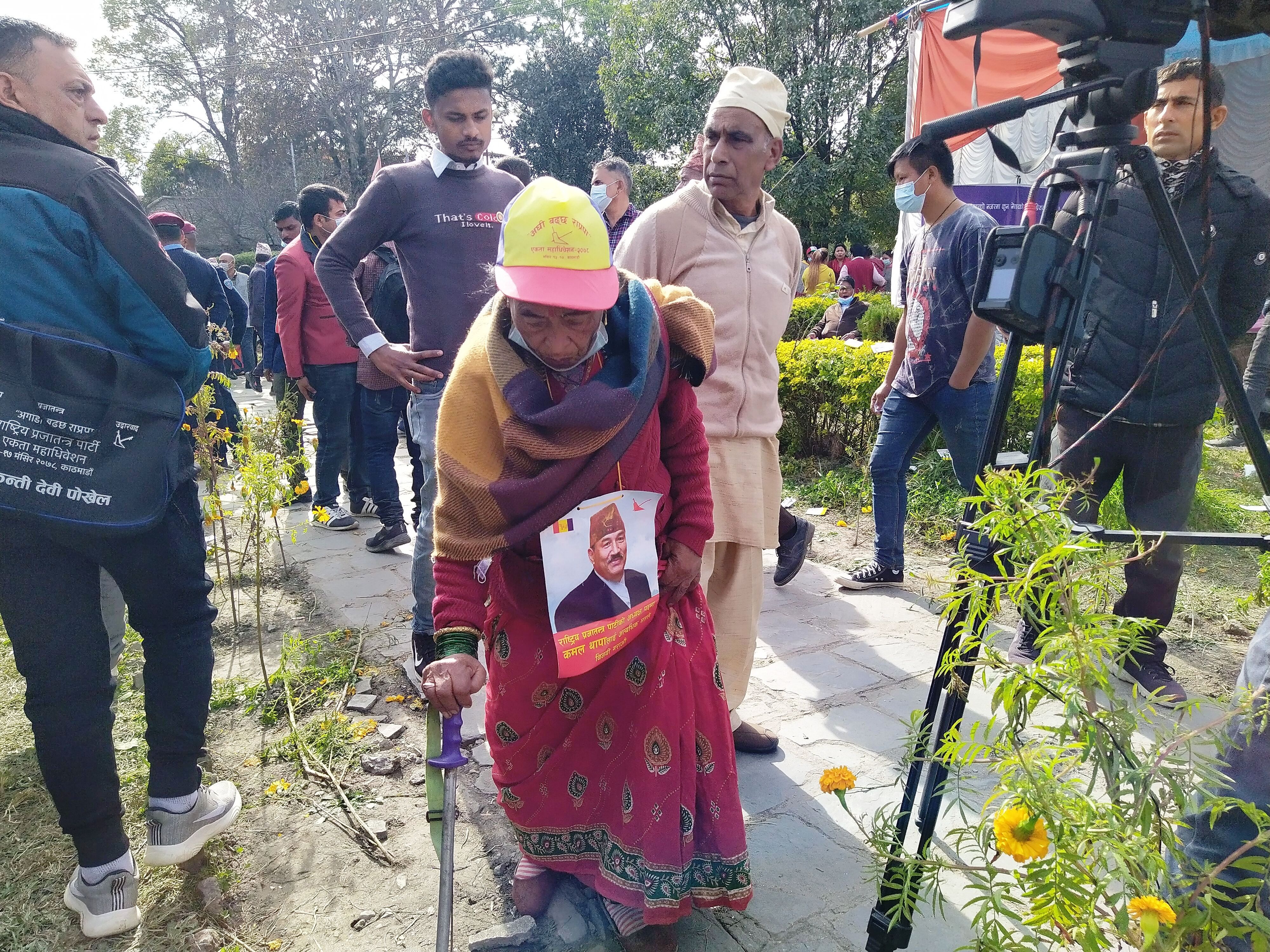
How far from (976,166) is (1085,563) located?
9884mm

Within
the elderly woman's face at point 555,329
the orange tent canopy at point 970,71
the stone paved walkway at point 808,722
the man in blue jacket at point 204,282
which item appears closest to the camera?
the elderly woman's face at point 555,329

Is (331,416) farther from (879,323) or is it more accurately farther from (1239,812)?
(879,323)

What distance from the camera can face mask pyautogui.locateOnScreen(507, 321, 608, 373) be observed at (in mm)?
1993

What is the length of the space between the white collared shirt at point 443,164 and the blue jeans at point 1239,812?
9.90 feet

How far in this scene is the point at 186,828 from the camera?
2459mm

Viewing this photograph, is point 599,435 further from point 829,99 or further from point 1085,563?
point 829,99

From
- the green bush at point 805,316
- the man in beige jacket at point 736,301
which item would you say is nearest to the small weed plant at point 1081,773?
the man in beige jacket at point 736,301

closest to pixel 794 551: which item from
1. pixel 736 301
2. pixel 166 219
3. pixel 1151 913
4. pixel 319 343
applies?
pixel 736 301

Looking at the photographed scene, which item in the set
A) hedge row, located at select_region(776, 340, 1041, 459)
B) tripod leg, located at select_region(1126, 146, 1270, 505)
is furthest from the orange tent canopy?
tripod leg, located at select_region(1126, 146, 1270, 505)

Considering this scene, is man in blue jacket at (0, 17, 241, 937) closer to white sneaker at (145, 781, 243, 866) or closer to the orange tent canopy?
white sneaker at (145, 781, 243, 866)

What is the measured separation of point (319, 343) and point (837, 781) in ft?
16.8

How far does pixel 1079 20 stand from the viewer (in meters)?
1.58

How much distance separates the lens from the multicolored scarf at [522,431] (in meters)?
1.93

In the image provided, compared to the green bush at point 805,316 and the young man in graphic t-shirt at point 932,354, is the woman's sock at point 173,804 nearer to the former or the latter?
the young man in graphic t-shirt at point 932,354
